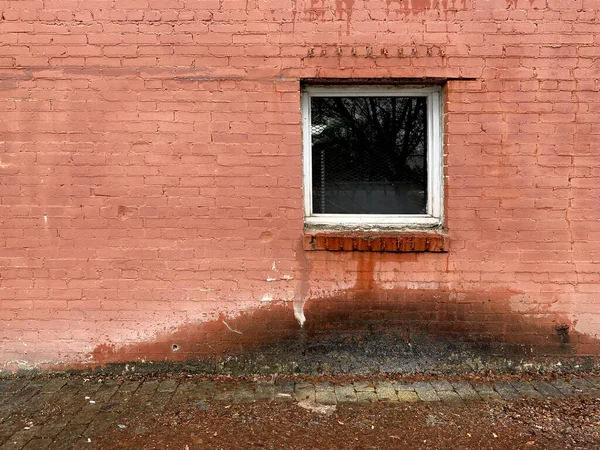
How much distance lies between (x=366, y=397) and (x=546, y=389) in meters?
1.44

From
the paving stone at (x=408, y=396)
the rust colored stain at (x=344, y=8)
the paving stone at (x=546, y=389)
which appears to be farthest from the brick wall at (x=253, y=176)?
the paving stone at (x=408, y=396)

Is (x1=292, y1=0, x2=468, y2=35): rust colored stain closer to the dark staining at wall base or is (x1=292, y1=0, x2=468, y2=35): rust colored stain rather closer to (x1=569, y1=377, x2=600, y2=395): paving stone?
the dark staining at wall base

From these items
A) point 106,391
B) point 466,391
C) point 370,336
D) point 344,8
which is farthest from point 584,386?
point 106,391

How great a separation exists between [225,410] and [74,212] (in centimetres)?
203

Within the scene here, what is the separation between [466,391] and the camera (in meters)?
3.74

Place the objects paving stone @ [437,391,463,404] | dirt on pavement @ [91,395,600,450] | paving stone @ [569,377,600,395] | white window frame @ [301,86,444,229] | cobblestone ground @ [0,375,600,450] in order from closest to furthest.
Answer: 1. dirt on pavement @ [91,395,600,450]
2. cobblestone ground @ [0,375,600,450]
3. paving stone @ [437,391,463,404]
4. paving stone @ [569,377,600,395]
5. white window frame @ [301,86,444,229]

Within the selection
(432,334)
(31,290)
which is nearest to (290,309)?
(432,334)

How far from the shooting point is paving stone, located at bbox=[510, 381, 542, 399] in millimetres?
3670

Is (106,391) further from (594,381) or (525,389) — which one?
(594,381)

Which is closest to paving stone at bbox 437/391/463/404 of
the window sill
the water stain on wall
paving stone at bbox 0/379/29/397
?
the water stain on wall

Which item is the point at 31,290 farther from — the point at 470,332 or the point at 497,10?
the point at 497,10

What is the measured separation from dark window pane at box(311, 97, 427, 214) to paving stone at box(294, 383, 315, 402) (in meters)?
1.47

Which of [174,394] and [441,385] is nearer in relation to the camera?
[174,394]

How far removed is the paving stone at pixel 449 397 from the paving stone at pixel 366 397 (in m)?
0.51
